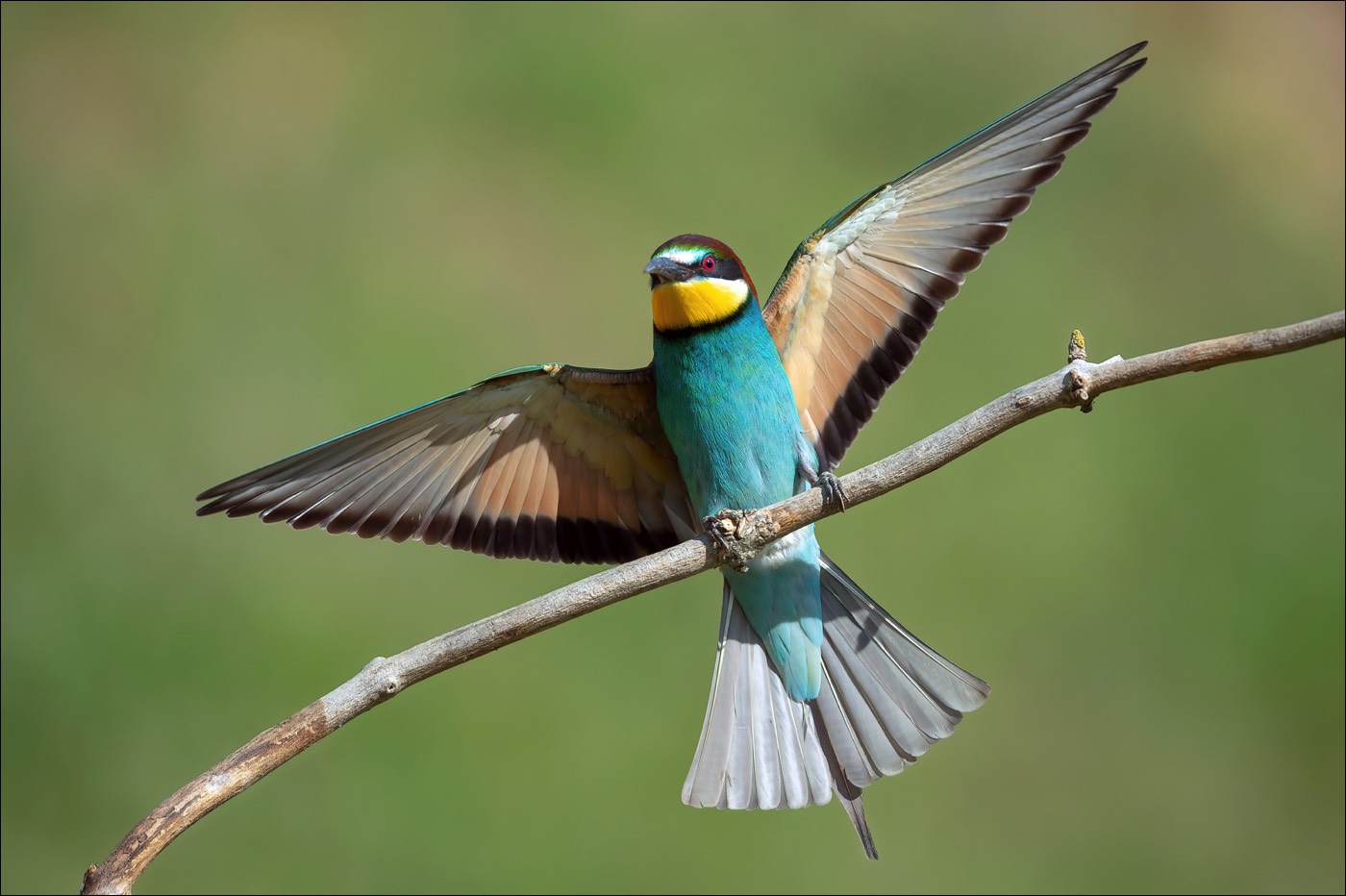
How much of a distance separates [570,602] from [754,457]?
673 millimetres

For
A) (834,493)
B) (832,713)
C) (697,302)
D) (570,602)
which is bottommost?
(832,713)

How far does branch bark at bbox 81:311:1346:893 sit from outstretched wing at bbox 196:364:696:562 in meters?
0.56

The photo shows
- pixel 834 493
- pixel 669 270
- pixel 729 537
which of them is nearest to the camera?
pixel 834 493

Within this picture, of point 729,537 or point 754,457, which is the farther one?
point 754,457

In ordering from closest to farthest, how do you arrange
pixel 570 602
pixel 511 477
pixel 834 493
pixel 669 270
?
pixel 570 602, pixel 834 493, pixel 669 270, pixel 511 477

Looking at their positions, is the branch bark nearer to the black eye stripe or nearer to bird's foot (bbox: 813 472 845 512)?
bird's foot (bbox: 813 472 845 512)

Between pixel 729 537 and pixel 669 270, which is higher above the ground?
pixel 669 270

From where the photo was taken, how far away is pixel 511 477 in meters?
2.41

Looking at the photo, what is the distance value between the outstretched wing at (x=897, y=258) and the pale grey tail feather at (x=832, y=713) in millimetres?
335

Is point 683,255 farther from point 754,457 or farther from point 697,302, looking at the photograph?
point 754,457

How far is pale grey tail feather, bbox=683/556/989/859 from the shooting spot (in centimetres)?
237

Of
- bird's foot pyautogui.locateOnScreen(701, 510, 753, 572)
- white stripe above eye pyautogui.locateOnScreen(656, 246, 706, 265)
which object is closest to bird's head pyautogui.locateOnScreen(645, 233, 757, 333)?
white stripe above eye pyautogui.locateOnScreen(656, 246, 706, 265)

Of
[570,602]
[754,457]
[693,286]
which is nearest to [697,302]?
[693,286]

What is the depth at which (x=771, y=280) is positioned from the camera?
418 cm
